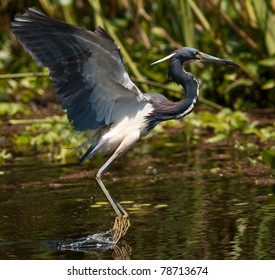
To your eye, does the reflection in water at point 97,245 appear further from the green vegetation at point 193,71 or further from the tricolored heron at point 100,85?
the green vegetation at point 193,71

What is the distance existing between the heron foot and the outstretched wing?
77 centimetres

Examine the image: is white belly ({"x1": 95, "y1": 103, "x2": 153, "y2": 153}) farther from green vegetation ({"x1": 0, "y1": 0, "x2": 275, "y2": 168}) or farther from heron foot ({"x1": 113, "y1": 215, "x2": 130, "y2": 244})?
green vegetation ({"x1": 0, "y1": 0, "x2": 275, "y2": 168})

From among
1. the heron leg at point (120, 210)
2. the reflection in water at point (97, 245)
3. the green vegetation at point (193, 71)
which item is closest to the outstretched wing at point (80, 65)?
the heron leg at point (120, 210)

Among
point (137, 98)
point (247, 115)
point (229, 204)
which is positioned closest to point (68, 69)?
point (137, 98)

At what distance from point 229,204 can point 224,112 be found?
2891 millimetres

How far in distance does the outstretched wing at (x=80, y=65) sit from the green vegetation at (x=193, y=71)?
7.25 feet

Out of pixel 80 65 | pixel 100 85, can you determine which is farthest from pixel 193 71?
pixel 80 65

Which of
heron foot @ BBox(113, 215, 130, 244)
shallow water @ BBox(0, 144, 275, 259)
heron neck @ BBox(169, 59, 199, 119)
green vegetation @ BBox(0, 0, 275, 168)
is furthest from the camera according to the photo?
green vegetation @ BBox(0, 0, 275, 168)

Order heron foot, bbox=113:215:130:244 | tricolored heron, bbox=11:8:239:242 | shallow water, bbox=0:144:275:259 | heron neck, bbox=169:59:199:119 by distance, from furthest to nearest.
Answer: heron neck, bbox=169:59:199:119
tricolored heron, bbox=11:8:239:242
heron foot, bbox=113:215:130:244
shallow water, bbox=0:144:275:259

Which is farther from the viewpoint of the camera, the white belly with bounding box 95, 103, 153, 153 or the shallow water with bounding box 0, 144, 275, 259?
the white belly with bounding box 95, 103, 153, 153

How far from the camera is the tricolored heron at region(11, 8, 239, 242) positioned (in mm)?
6027

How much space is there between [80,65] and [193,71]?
417 cm

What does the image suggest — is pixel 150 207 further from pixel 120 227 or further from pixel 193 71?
pixel 193 71

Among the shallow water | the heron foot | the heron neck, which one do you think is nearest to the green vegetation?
the shallow water
